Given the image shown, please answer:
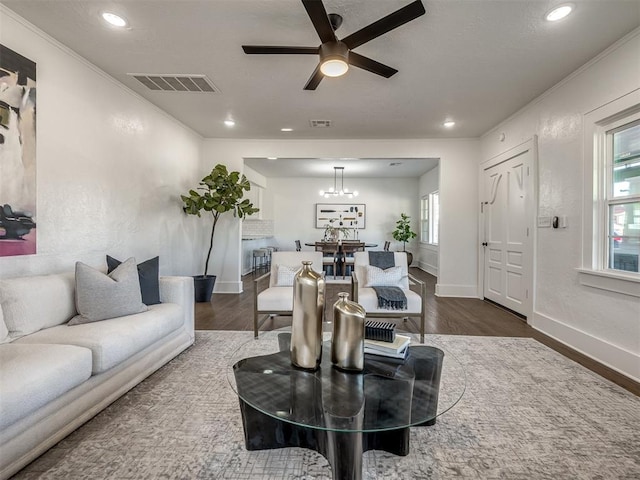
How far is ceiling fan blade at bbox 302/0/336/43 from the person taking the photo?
5.96 feet

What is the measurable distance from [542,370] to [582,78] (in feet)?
8.97

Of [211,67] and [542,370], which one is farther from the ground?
[211,67]

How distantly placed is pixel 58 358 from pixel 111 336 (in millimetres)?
342

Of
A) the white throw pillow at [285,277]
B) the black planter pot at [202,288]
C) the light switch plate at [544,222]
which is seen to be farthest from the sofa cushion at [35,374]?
the light switch plate at [544,222]

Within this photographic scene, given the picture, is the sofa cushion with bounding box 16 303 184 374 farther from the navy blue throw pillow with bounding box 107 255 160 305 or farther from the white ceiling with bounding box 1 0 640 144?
the white ceiling with bounding box 1 0 640 144

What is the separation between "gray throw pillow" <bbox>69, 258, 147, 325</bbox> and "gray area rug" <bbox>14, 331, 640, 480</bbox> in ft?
1.90

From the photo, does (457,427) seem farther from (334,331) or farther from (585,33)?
(585,33)

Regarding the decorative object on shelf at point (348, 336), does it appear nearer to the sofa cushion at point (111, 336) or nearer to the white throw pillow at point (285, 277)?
the sofa cushion at point (111, 336)

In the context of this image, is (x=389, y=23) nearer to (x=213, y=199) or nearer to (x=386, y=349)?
(x=386, y=349)

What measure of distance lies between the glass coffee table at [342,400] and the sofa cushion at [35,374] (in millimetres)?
826

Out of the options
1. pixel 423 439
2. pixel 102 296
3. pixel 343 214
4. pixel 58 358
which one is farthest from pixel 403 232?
pixel 58 358

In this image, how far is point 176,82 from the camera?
342 cm

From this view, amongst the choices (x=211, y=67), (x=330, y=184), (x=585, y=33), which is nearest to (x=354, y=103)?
(x=211, y=67)

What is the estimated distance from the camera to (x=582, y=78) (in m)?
3.04
